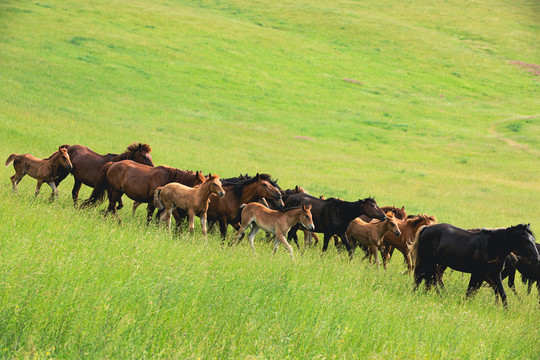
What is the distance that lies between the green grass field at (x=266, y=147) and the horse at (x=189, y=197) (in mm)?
870

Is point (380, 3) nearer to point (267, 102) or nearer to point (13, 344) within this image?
point (267, 102)

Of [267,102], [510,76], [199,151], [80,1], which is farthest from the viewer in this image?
[510,76]

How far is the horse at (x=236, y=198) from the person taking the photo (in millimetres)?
14166

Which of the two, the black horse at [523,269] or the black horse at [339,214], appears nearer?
the black horse at [523,269]

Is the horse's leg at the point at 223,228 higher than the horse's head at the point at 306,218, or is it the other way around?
the horse's head at the point at 306,218

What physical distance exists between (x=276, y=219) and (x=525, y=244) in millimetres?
5410

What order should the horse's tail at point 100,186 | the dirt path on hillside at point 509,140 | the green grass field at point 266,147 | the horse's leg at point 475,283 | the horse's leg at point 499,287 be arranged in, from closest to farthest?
the green grass field at point 266,147, the horse's leg at point 499,287, the horse's leg at point 475,283, the horse's tail at point 100,186, the dirt path on hillside at point 509,140

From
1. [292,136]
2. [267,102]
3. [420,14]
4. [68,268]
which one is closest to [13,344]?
[68,268]

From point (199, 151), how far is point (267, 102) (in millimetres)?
19046

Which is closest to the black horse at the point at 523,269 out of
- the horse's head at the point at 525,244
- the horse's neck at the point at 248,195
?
the horse's head at the point at 525,244

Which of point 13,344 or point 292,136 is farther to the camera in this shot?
point 292,136

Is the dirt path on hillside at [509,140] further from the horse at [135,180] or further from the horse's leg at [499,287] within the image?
the horse at [135,180]

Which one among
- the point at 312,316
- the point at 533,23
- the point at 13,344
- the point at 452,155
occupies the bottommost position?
the point at 452,155

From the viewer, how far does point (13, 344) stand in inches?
196
